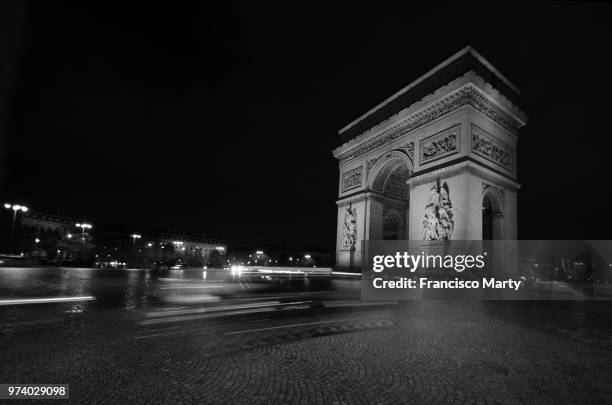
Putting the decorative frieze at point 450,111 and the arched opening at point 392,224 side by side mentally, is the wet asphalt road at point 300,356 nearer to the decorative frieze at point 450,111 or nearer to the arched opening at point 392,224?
the decorative frieze at point 450,111

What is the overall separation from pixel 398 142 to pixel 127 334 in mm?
20820

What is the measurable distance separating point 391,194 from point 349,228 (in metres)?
4.12

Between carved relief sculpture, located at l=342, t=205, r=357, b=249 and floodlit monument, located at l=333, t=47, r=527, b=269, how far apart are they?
75mm

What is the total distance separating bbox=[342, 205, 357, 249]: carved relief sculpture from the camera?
2612 centimetres

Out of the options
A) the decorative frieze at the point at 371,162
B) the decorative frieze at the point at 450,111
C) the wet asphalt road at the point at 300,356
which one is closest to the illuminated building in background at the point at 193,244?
the decorative frieze at the point at 371,162

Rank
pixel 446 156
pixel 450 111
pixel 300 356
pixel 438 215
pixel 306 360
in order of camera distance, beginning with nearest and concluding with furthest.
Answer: pixel 306 360 < pixel 300 356 < pixel 438 215 < pixel 446 156 < pixel 450 111

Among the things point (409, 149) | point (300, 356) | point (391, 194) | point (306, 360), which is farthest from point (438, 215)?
point (306, 360)

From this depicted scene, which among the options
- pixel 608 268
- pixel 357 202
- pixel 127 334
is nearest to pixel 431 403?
pixel 127 334

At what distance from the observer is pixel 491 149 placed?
65.6ft

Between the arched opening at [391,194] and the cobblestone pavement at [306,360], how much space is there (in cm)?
1740

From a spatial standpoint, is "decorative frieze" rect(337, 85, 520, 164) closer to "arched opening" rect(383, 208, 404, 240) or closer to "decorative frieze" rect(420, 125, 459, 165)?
"decorative frieze" rect(420, 125, 459, 165)

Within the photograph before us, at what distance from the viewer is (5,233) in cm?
4603

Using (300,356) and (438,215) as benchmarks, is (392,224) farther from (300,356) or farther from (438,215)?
(300,356)

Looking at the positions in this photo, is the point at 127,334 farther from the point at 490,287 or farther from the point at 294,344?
the point at 490,287
